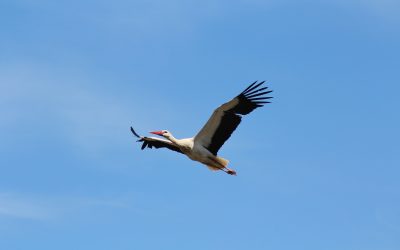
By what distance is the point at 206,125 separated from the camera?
58.5 metres

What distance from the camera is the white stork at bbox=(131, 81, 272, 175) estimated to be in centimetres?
5812

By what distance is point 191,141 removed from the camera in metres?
58.8

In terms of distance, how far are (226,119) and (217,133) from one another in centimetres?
52

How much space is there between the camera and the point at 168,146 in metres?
59.6

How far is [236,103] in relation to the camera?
58125 mm

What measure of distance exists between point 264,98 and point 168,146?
3168mm

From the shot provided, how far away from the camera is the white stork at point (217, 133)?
58.1 meters

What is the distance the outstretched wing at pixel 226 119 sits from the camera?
58.1m

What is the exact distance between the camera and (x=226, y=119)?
58.4 m

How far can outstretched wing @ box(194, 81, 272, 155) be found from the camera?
2288 inches

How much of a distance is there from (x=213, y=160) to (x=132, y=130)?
2354 mm

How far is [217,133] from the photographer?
2309 inches

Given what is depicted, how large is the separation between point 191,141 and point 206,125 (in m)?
0.63

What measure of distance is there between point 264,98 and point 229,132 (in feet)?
4.50
